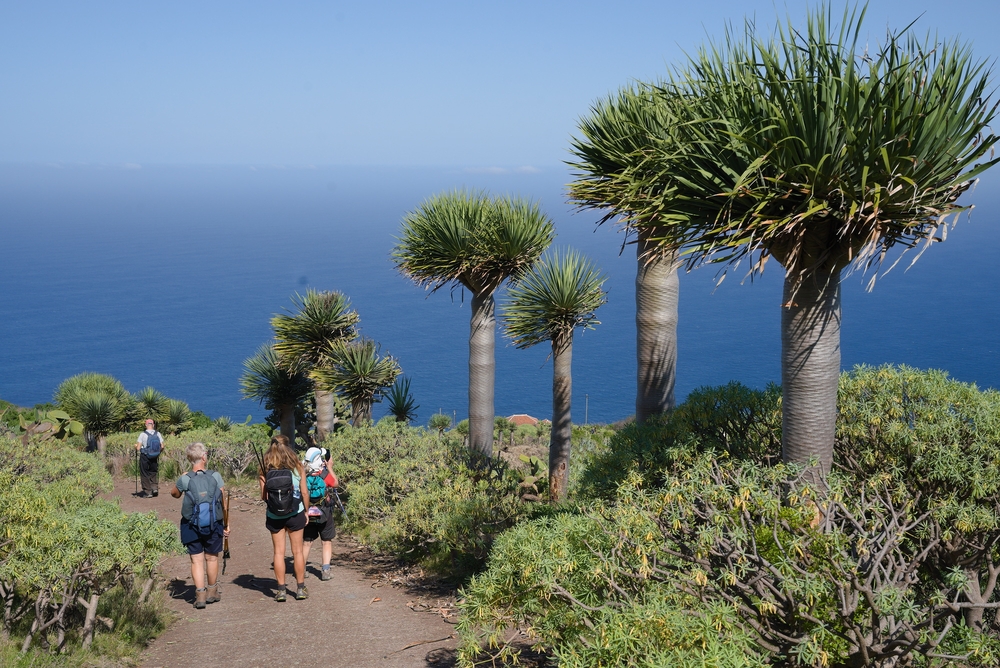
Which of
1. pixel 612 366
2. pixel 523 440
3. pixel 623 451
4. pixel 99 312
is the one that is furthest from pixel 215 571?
pixel 99 312

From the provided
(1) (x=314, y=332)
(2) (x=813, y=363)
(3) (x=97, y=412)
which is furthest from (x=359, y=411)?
(2) (x=813, y=363)

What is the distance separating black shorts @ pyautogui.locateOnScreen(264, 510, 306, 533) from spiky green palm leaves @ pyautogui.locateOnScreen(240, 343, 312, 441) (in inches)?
537

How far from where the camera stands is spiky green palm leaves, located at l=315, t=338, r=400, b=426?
17484 mm

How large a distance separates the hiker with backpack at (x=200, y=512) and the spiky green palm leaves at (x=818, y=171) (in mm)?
4040

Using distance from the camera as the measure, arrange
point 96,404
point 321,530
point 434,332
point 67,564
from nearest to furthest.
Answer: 1. point 67,564
2. point 321,530
3. point 96,404
4. point 434,332

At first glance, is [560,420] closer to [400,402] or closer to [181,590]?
[181,590]

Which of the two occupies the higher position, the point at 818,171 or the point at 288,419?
the point at 818,171

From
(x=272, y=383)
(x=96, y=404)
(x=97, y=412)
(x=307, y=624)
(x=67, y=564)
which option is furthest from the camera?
(x=97, y=412)

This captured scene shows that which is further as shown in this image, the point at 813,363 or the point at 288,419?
the point at 288,419

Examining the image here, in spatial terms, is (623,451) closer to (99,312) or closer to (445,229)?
(445,229)

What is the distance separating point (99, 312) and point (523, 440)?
126m

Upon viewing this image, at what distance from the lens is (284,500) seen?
6.82 meters

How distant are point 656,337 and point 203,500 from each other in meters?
4.62

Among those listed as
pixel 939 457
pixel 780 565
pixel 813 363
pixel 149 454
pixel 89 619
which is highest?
pixel 813 363
